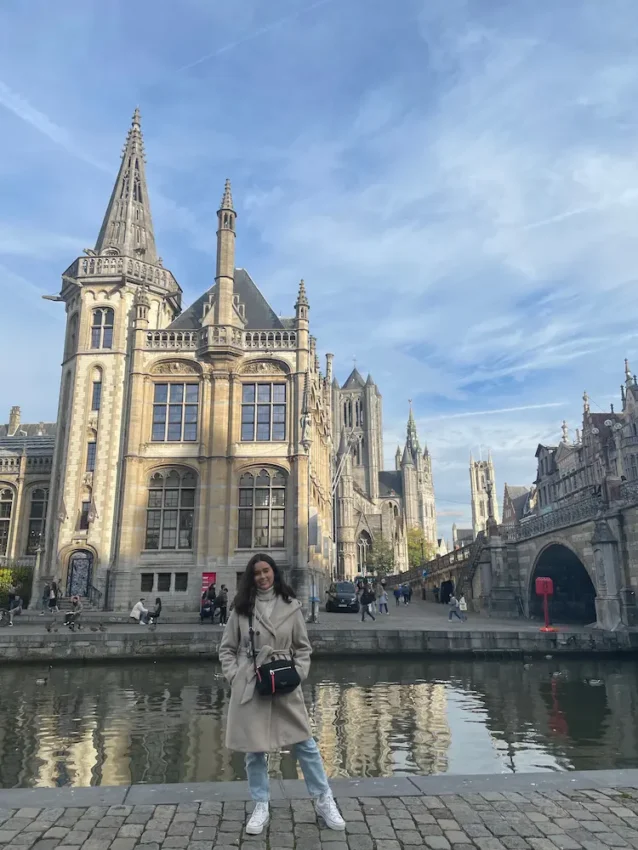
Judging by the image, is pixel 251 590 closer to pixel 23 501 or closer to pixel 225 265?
pixel 225 265

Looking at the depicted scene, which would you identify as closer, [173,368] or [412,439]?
[173,368]

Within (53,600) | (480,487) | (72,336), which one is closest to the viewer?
(53,600)

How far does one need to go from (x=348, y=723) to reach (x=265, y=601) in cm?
705

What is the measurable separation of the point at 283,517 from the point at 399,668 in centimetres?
1566

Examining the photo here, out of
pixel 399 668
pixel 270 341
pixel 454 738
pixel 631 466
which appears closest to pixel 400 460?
pixel 631 466

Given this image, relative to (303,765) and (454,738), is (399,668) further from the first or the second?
(303,765)

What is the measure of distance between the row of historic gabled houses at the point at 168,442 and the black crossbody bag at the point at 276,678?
28.1 meters

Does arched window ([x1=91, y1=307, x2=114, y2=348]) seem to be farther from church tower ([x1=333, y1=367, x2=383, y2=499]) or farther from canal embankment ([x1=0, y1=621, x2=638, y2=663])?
church tower ([x1=333, y1=367, x2=383, y2=499])

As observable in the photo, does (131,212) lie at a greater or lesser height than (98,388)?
greater

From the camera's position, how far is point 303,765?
16.1ft

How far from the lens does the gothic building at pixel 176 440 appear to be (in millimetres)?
33469

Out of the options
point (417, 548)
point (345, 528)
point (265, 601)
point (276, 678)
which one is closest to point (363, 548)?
point (345, 528)

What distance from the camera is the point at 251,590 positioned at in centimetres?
521

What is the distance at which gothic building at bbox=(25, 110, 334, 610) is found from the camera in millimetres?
33469
